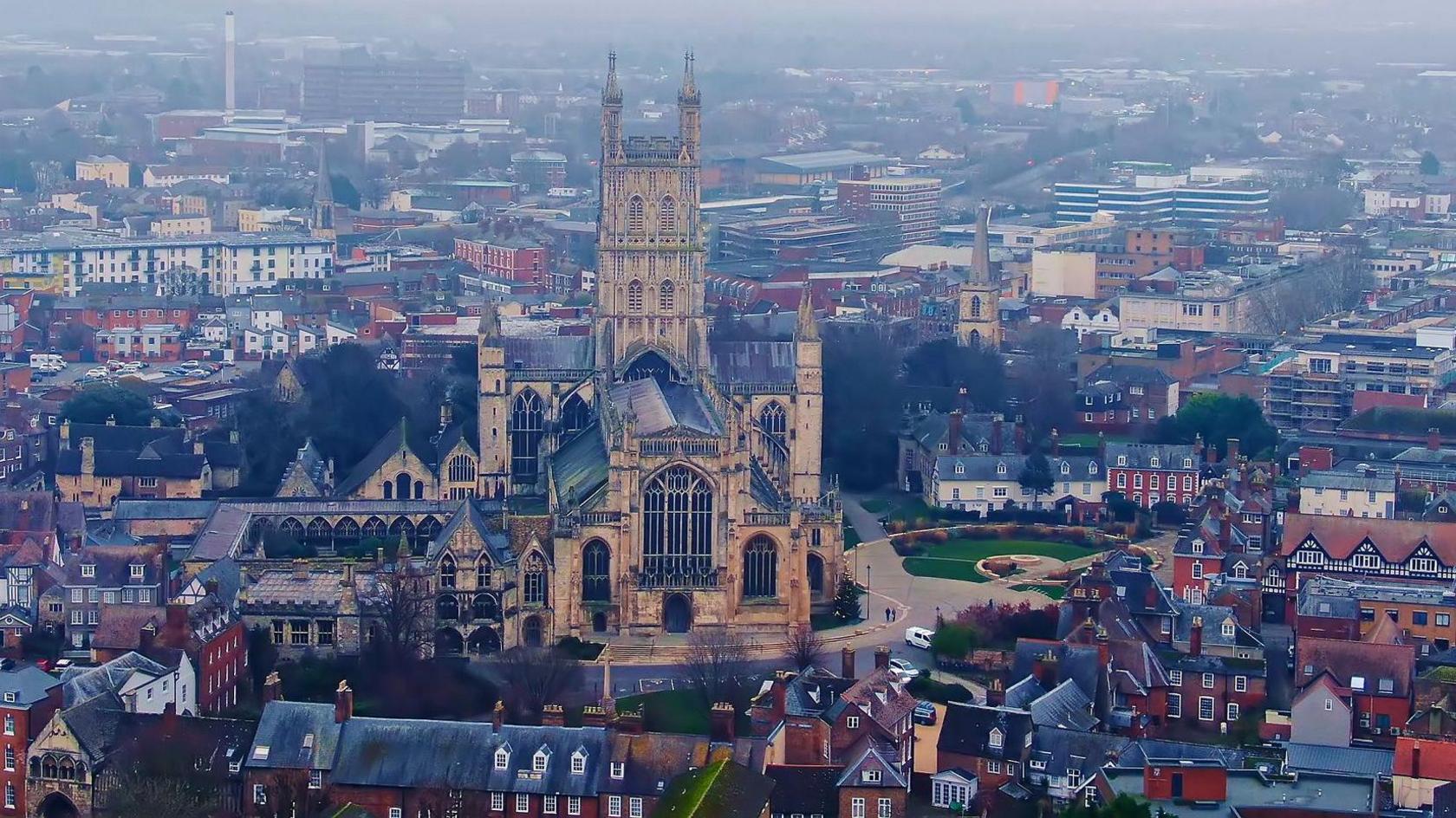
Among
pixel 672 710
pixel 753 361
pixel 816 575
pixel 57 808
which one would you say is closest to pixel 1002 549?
pixel 753 361

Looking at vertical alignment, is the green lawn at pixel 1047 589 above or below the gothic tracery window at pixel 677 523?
below

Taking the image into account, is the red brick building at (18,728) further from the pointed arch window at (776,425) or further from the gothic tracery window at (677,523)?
the pointed arch window at (776,425)

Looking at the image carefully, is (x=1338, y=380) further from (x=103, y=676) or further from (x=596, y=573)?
(x=103, y=676)

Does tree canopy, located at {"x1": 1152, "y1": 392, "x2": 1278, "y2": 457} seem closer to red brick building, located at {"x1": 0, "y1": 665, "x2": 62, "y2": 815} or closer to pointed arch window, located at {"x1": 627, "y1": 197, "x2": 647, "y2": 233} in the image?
pointed arch window, located at {"x1": 627, "y1": 197, "x2": 647, "y2": 233}

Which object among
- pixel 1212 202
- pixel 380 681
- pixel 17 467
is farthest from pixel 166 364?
pixel 1212 202

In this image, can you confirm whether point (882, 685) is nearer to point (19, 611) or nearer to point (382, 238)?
point (19, 611)

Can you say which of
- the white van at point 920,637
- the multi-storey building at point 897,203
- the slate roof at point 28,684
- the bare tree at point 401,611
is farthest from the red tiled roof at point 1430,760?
the multi-storey building at point 897,203

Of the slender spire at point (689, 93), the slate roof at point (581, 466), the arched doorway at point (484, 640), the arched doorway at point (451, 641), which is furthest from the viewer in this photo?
the slender spire at point (689, 93)
